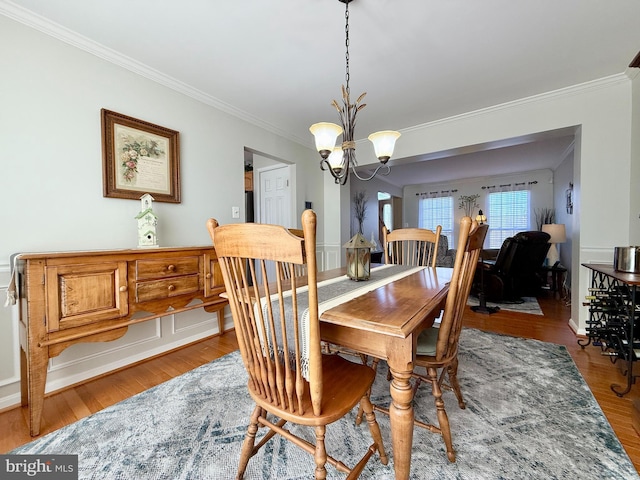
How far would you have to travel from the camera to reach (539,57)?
2213 mm

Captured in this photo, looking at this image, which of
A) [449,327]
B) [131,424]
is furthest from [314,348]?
[131,424]

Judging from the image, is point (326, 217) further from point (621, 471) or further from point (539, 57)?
point (621, 471)

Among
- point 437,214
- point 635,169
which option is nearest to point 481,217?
point 437,214

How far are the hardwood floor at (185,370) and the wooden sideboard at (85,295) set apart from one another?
0.15 metres

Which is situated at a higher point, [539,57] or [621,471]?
[539,57]

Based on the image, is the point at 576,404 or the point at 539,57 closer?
the point at 576,404

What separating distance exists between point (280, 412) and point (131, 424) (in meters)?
1.15

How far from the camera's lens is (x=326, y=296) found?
3.95ft

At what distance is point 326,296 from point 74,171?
6.59 feet

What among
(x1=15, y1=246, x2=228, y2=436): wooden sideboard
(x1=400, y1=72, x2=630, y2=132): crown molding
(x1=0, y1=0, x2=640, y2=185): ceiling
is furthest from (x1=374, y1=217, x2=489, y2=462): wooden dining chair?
(x1=400, y1=72, x2=630, y2=132): crown molding

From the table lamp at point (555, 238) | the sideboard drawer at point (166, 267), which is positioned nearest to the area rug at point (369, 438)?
the sideboard drawer at point (166, 267)

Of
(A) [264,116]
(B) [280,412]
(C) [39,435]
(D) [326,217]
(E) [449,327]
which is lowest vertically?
(C) [39,435]

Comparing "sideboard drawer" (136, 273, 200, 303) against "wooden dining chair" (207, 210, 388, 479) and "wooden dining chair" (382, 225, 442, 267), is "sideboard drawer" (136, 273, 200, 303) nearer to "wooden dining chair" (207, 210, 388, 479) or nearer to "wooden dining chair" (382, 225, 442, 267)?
"wooden dining chair" (207, 210, 388, 479)

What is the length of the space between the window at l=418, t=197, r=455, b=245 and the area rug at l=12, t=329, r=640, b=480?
20.5 ft
